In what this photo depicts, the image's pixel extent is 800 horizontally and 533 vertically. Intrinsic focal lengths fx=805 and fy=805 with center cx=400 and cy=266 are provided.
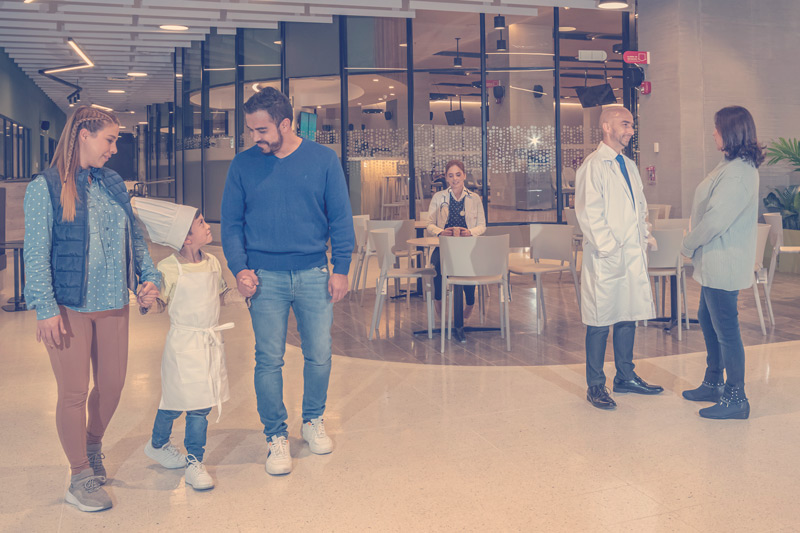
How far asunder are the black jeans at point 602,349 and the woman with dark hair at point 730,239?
0.49m

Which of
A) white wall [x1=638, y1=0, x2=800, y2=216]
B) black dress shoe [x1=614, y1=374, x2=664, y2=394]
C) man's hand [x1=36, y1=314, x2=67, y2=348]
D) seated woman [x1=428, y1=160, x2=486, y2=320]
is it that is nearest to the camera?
man's hand [x1=36, y1=314, x2=67, y2=348]

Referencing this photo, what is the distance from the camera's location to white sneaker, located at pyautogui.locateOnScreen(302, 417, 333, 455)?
3578 mm

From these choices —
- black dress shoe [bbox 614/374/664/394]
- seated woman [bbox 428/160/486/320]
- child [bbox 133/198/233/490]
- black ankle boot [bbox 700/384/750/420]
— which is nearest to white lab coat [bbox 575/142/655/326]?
black dress shoe [bbox 614/374/664/394]

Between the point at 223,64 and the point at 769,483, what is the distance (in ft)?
40.7

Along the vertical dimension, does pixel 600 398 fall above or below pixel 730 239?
below

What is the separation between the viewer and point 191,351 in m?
3.16

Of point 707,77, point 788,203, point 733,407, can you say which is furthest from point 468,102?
point 733,407

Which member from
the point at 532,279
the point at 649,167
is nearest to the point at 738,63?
the point at 649,167

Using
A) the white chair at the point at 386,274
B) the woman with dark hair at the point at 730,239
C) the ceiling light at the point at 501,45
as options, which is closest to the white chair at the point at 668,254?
the white chair at the point at 386,274

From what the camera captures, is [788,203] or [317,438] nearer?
[317,438]

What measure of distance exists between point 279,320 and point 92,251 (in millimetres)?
790

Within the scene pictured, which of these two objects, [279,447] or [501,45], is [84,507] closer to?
[279,447]

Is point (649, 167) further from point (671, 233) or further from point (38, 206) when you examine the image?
point (38, 206)

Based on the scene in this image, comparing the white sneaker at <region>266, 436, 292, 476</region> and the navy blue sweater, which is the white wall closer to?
the navy blue sweater
